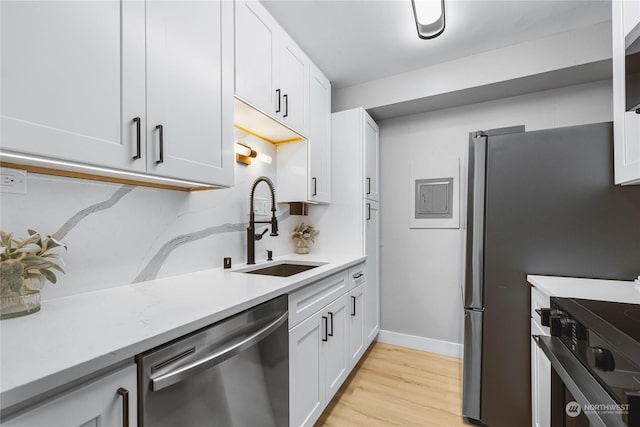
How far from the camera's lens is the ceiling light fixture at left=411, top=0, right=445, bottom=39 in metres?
1.53

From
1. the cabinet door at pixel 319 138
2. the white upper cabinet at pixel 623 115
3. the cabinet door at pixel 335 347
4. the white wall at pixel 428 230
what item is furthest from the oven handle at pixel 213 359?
the white wall at pixel 428 230

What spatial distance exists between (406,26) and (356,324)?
216 centimetres

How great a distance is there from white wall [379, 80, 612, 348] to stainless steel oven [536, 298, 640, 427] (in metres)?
1.59

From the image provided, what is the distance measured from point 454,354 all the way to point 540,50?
2.52 meters

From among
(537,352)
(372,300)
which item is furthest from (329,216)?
(537,352)

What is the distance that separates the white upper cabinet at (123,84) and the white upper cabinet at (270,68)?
11 cm

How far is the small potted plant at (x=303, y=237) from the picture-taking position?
2451mm

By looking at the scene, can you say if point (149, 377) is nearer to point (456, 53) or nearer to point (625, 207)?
point (625, 207)

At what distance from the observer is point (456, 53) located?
2219 mm

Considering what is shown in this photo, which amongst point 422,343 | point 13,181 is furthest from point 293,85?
point 422,343

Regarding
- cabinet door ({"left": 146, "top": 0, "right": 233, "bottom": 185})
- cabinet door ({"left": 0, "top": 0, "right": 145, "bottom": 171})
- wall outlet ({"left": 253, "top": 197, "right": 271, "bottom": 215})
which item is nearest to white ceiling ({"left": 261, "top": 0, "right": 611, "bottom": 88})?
cabinet door ({"left": 146, "top": 0, "right": 233, "bottom": 185})

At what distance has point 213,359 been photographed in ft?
2.86

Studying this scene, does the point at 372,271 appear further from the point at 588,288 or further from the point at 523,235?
the point at 588,288

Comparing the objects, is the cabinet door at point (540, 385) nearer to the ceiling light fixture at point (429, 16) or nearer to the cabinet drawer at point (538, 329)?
the cabinet drawer at point (538, 329)
